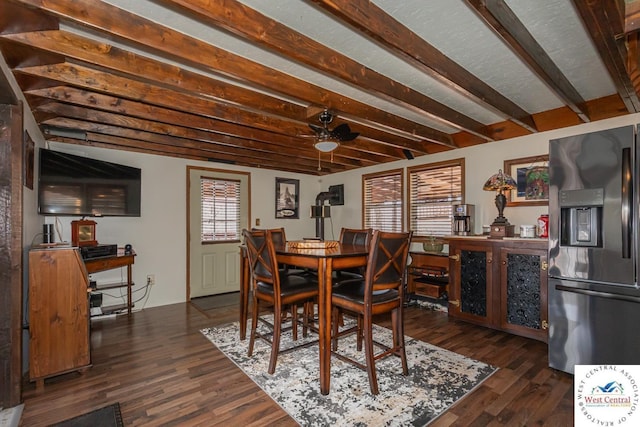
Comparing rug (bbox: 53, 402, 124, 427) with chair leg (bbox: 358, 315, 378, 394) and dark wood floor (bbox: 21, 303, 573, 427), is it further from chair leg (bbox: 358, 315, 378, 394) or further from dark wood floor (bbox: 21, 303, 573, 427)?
chair leg (bbox: 358, 315, 378, 394)

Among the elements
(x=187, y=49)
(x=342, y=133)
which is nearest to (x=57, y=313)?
(x=187, y=49)

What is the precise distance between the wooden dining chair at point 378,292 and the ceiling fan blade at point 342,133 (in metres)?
1.19

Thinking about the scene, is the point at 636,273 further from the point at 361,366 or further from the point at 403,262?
the point at 361,366

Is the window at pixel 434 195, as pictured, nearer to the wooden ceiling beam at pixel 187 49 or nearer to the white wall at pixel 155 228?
the wooden ceiling beam at pixel 187 49

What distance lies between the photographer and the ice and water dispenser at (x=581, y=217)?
221 cm

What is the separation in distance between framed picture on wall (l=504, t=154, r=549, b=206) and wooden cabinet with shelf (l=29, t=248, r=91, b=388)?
14.9 feet

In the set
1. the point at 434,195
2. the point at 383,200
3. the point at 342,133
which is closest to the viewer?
the point at 342,133

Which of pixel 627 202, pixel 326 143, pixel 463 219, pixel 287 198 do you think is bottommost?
pixel 463 219

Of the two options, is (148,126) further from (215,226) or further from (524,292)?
(524,292)

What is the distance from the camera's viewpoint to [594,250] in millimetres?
2223

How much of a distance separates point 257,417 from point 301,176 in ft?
16.0

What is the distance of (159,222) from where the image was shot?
4.56 m

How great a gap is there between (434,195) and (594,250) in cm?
237

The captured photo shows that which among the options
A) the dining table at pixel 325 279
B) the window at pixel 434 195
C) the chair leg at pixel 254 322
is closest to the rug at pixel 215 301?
the chair leg at pixel 254 322
